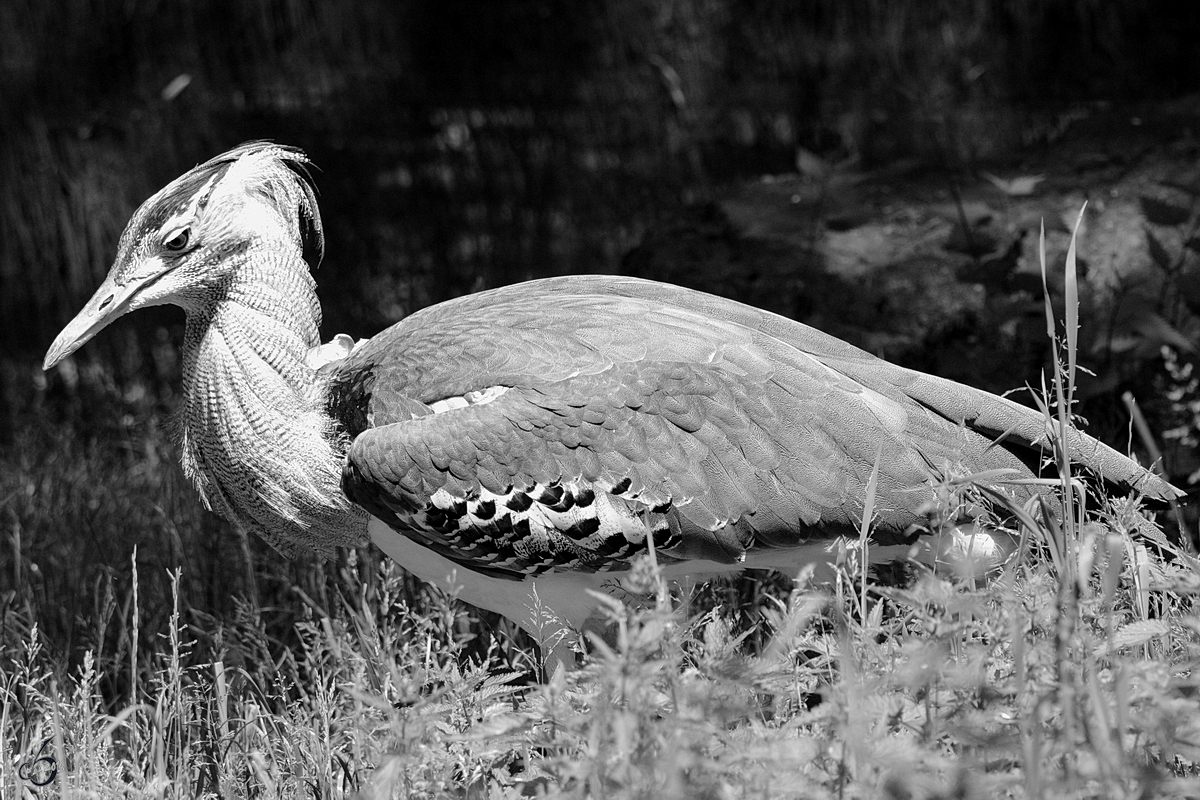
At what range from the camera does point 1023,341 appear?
4.00 m

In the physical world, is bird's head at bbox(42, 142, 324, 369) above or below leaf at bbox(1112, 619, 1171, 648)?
above

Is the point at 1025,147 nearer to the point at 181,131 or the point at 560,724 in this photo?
the point at 181,131

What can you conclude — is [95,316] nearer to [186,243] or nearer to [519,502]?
[186,243]

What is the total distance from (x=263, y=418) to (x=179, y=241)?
1.56 ft

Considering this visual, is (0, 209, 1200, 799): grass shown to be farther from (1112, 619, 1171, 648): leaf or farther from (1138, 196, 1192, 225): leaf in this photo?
(1138, 196, 1192, 225): leaf

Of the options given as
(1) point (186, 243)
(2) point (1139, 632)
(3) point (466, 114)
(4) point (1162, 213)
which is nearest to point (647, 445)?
(2) point (1139, 632)

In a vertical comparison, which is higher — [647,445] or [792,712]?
[647,445]

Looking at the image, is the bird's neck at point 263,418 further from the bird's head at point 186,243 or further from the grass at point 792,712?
the grass at point 792,712

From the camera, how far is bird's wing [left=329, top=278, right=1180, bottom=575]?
2830mm

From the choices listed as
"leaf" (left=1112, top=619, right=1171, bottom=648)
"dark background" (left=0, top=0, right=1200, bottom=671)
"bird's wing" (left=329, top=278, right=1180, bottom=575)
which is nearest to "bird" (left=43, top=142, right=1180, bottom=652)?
"bird's wing" (left=329, top=278, right=1180, bottom=575)

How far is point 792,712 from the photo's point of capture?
2.48 m

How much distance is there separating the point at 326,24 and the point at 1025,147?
325 centimetres

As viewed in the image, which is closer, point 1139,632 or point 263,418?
point 1139,632

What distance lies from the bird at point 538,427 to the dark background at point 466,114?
2300mm
